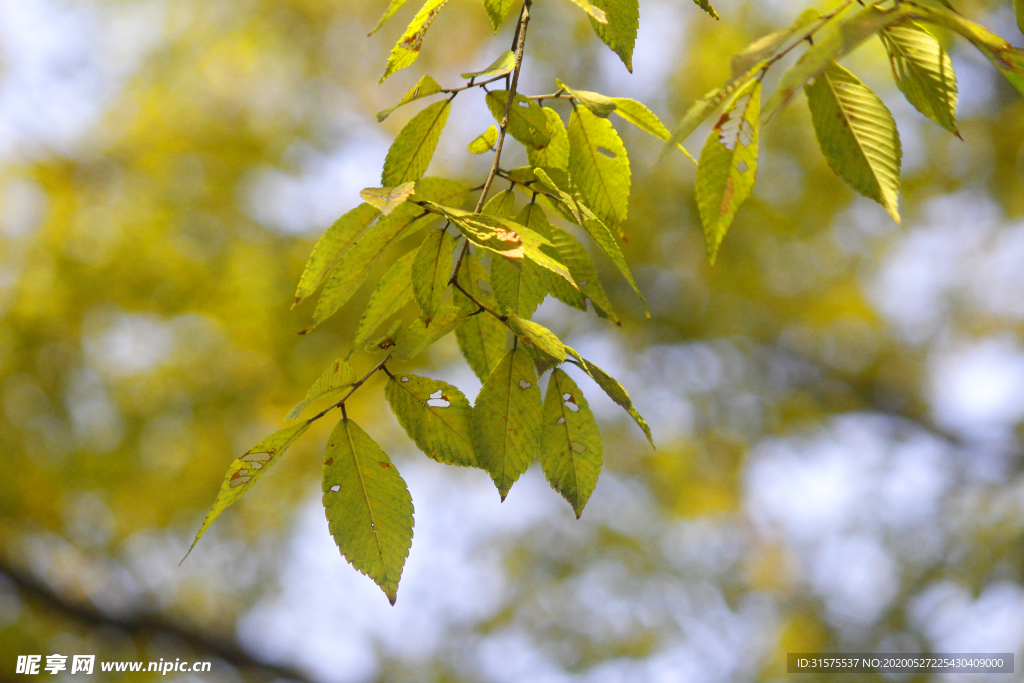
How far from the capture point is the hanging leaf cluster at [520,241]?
0.36m

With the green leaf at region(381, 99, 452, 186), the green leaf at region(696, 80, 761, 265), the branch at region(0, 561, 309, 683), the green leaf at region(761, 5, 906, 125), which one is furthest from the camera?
the branch at region(0, 561, 309, 683)

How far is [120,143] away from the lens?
2908 mm

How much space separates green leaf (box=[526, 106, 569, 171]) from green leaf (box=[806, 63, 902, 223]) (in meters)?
0.19

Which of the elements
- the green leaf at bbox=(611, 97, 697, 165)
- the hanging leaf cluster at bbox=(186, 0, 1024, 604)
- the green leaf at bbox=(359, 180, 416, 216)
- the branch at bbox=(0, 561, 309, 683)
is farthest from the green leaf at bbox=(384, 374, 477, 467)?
the branch at bbox=(0, 561, 309, 683)

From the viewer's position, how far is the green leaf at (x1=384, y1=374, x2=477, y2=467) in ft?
1.42

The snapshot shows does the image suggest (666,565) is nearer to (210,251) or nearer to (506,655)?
(506,655)

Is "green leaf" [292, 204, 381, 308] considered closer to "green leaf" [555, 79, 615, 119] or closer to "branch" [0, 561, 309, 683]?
"green leaf" [555, 79, 615, 119]

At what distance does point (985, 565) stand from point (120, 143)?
4574 millimetres

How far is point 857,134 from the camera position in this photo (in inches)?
15.0

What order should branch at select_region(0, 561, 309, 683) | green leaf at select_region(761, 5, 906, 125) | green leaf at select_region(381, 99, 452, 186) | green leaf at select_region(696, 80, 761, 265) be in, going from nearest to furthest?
green leaf at select_region(761, 5, 906, 125), green leaf at select_region(696, 80, 761, 265), green leaf at select_region(381, 99, 452, 186), branch at select_region(0, 561, 309, 683)

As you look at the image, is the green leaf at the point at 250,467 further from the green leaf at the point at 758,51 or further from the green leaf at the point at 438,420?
the green leaf at the point at 758,51

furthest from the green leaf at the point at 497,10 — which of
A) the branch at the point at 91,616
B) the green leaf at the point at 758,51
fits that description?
the branch at the point at 91,616

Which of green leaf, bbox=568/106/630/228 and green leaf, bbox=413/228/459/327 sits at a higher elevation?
green leaf, bbox=568/106/630/228

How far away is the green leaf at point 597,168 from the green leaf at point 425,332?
0.49 ft
